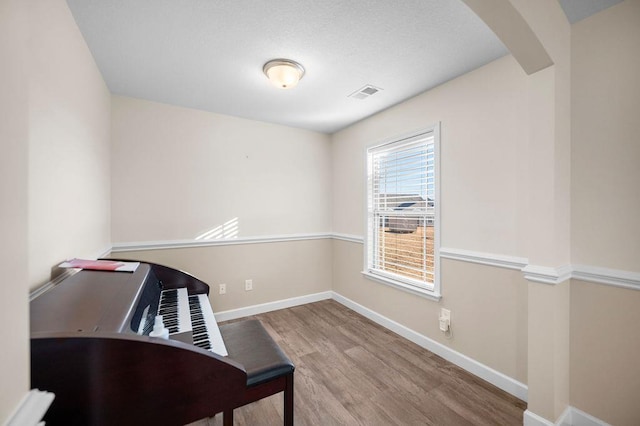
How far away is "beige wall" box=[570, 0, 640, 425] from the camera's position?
1.42m

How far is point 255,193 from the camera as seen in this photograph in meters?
3.33

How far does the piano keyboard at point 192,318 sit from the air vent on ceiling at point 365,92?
2.19 meters

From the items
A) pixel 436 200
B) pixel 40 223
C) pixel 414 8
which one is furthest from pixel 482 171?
pixel 40 223

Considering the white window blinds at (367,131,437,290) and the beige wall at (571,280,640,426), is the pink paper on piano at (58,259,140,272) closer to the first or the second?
the white window blinds at (367,131,437,290)

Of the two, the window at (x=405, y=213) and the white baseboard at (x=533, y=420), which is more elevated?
the window at (x=405, y=213)

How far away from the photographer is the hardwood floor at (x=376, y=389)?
1.69m

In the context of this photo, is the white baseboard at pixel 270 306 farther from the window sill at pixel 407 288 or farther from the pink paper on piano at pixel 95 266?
the pink paper on piano at pixel 95 266

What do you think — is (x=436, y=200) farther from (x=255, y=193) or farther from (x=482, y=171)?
(x=255, y=193)

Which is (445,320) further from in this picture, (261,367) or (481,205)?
(261,367)

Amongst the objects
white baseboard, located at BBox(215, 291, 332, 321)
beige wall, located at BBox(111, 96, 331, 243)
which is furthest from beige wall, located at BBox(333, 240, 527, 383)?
beige wall, located at BBox(111, 96, 331, 243)

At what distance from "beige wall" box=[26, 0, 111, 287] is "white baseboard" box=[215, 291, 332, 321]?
1.49m

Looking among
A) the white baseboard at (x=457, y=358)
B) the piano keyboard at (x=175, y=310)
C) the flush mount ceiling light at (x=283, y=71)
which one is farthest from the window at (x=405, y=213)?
the piano keyboard at (x=175, y=310)

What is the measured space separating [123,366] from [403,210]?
2.49 meters

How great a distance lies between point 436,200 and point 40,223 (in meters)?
2.56
